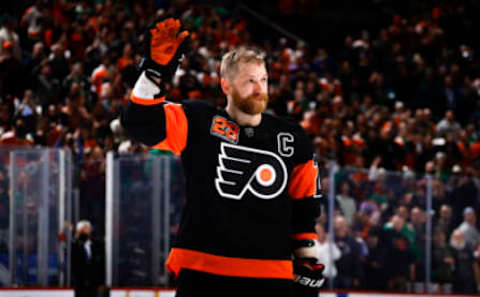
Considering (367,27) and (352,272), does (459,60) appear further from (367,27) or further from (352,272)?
(352,272)

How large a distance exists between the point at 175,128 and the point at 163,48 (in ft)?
0.94

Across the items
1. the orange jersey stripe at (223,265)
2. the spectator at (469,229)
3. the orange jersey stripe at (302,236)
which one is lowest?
the spectator at (469,229)

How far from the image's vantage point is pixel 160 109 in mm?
2639

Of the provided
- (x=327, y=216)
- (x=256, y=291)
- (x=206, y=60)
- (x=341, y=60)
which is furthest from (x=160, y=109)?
(x=341, y=60)

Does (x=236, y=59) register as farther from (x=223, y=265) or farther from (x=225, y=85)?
(x=223, y=265)

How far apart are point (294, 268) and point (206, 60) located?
830cm

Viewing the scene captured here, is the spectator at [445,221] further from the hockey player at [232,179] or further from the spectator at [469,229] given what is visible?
the hockey player at [232,179]

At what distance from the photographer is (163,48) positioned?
8.44 feet

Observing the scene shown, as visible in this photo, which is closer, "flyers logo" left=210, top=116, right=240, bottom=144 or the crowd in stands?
"flyers logo" left=210, top=116, right=240, bottom=144

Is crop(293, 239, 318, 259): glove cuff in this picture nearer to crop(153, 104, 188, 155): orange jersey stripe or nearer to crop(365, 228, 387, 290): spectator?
crop(153, 104, 188, 155): orange jersey stripe

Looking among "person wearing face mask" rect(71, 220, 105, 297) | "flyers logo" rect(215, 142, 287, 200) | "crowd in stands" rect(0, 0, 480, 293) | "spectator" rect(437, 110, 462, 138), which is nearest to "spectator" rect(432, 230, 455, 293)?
"crowd in stands" rect(0, 0, 480, 293)

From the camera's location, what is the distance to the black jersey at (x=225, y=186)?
2656mm

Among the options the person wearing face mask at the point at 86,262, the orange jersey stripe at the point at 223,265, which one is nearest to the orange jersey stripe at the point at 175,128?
the orange jersey stripe at the point at 223,265

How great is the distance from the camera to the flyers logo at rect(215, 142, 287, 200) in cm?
270
